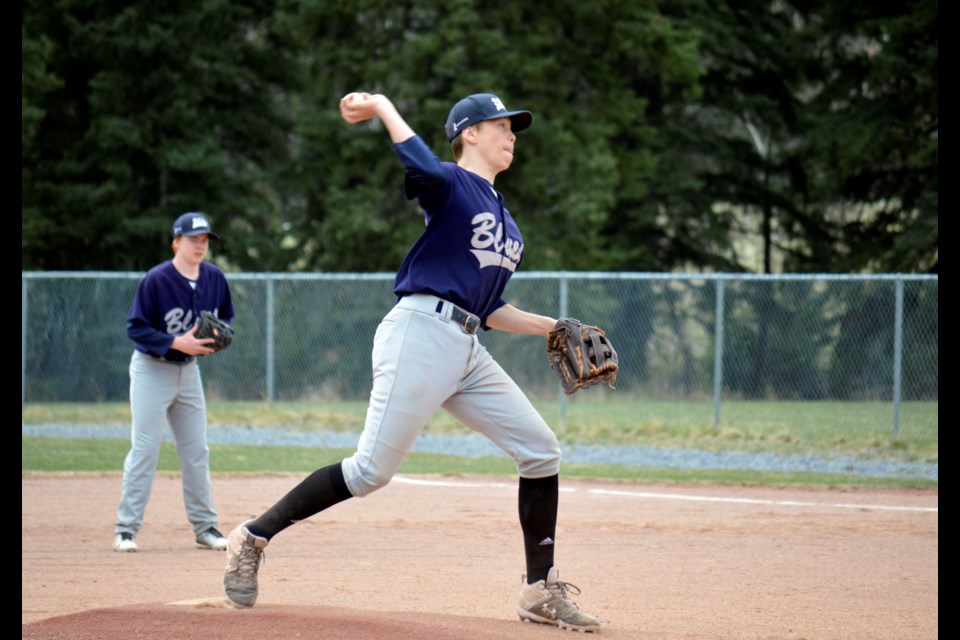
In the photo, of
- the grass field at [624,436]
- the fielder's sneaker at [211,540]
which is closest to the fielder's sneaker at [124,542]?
the fielder's sneaker at [211,540]

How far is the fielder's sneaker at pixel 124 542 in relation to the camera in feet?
23.1

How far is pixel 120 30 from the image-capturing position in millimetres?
23703

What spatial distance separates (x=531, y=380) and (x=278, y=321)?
13.4ft

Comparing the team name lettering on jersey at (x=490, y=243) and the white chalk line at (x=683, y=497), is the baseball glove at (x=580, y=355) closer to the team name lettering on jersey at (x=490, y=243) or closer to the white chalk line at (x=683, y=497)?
the team name lettering on jersey at (x=490, y=243)

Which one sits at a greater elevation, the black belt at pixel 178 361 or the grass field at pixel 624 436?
the black belt at pixel 178 361

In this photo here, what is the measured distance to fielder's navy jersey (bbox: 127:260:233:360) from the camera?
7023 mm

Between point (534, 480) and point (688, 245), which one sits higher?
point (688, 245)

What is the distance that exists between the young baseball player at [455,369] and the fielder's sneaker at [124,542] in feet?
7.62

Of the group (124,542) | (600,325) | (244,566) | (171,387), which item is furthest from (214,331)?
(600,325)

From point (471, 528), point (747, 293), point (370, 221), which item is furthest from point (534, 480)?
point (370, 221)

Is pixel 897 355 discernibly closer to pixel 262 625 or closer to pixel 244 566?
pixel 244 566

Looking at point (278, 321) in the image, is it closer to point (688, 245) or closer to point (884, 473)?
point (884, 473)

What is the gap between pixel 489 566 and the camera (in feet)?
21.6

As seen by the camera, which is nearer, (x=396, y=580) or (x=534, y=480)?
(x=534, y=480)
